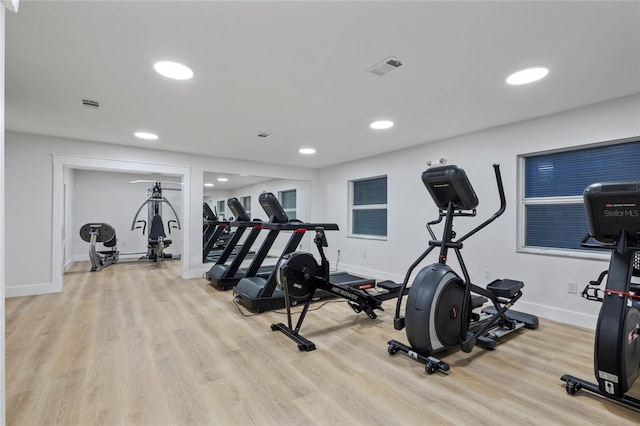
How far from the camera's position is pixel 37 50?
2.01 metres

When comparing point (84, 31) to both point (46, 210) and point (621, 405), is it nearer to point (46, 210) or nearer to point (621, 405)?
point (46, 210)

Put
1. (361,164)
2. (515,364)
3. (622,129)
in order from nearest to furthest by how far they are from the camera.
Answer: (515,364)
(622,129)
(361,164)

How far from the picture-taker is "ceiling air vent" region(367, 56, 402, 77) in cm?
212

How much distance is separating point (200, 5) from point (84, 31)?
0.80m

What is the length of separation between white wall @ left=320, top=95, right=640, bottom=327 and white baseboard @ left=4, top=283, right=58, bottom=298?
469cm

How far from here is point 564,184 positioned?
3.30 meters

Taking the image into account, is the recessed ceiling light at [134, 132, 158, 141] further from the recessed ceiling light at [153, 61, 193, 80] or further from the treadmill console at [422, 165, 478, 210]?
the treadmill console at [422, 165, 478, 210]

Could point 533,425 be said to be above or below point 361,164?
below

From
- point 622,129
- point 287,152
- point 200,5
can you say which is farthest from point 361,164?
point 200,5

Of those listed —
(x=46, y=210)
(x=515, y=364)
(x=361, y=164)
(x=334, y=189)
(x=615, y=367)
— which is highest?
(x=361, y=164)

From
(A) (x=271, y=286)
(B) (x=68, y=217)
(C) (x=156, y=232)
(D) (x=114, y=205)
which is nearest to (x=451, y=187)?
(A) (x=271, y=286)

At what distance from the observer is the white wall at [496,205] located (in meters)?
3.01

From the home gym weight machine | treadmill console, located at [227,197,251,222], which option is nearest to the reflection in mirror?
the home gym weight machine

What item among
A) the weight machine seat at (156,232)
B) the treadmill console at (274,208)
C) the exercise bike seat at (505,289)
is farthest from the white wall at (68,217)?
the exercise bike seat at (505,289)
